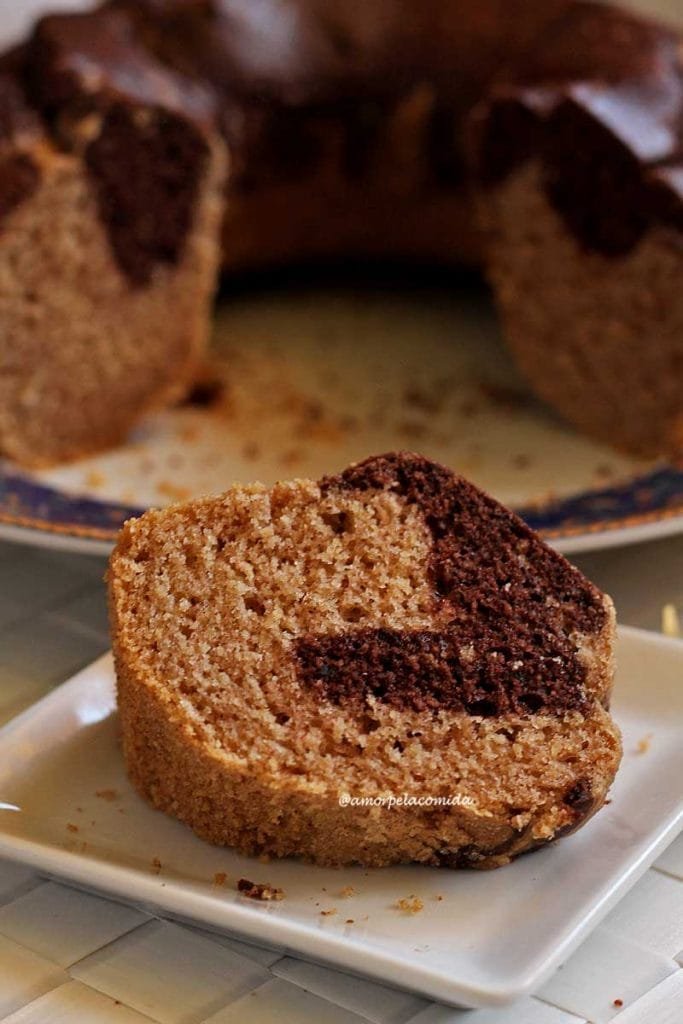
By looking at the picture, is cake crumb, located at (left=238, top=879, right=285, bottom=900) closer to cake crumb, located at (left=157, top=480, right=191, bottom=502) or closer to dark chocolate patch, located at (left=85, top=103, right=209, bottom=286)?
cake crumb, located at (left=157, top=480, right=191, bottom=502)

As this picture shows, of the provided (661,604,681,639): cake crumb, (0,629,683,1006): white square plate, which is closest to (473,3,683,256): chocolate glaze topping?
(661,604,681,639): cake crumb

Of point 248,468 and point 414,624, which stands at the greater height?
point 414,624

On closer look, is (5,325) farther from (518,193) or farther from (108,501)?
(518,193)

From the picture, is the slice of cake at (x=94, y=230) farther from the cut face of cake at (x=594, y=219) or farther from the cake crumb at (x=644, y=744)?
the cake crumb at (x=644, y=744)

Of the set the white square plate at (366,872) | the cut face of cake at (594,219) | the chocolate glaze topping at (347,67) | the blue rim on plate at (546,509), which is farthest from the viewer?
the chocolate glaze topping at (347,67)

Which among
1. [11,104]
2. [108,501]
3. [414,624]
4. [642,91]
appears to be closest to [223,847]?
[414,624]

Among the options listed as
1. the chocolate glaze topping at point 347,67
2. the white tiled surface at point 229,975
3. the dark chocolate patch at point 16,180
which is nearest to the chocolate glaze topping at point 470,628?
the white tiled surface at point 229,975

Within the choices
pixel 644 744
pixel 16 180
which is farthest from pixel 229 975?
pixel 16 180
